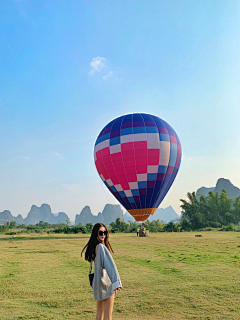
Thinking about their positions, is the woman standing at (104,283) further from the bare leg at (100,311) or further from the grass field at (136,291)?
the grass field at (136,291)

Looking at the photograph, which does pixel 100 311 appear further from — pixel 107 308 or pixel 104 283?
pixel 104 283

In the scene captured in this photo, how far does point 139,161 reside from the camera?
852 inches

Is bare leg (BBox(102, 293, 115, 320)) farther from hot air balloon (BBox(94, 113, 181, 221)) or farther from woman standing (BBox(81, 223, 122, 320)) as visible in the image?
hot air balloon (BBox(94, 113, 181, 221))

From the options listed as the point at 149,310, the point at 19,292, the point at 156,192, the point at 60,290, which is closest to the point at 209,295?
the point at 149,310

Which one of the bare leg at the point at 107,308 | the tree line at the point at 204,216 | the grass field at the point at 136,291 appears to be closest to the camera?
the bare leg at the point at 107,308

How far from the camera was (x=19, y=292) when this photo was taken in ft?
19.7

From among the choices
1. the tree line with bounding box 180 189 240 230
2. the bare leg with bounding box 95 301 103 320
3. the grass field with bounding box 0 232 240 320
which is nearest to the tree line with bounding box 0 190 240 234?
the tree line with bounding box 180 189 240 230

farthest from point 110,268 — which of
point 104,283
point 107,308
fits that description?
point 107,308

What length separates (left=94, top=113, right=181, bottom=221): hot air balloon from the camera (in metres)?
21.8

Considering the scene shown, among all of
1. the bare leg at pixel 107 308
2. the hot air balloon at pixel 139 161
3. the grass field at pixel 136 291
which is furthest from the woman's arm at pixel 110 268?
the hot air balloon at pixel 139 161

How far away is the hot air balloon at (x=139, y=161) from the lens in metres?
21.8

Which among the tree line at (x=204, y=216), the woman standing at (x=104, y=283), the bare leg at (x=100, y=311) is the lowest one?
the bare leg at (x=100, y=311)

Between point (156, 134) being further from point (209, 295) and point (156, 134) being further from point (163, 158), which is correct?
point (209, 295)

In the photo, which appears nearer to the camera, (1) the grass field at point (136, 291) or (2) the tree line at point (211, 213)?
(1) the grass field at point (136, 291)
